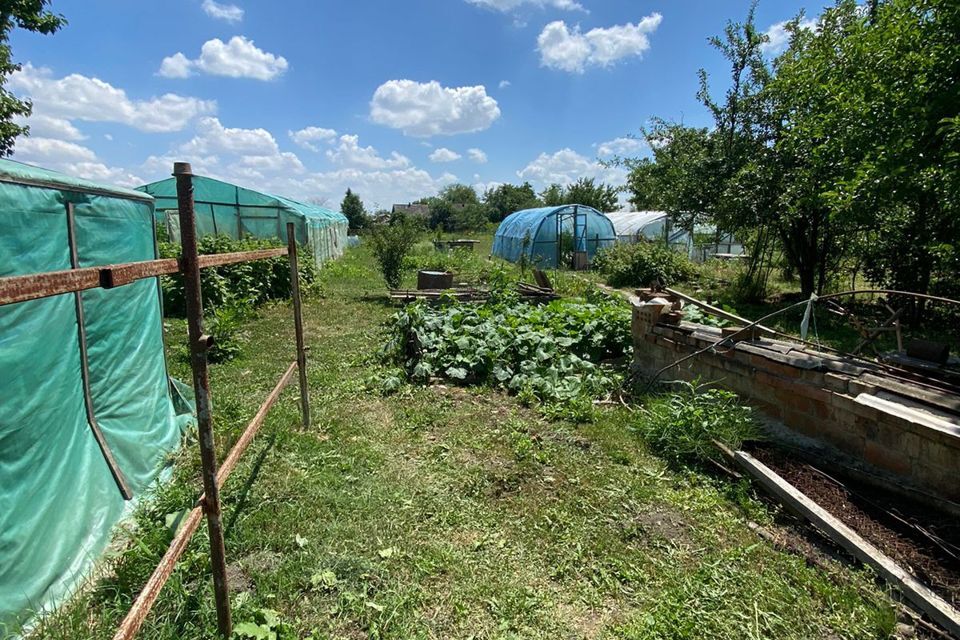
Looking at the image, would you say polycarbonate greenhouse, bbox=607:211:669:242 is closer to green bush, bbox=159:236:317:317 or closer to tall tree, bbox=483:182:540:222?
green bush, bbox=159:236:317:317

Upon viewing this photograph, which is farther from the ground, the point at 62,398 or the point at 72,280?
the point at 72,280

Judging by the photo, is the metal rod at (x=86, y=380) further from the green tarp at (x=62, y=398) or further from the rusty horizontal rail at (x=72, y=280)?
the rusty horizontal rail at (x=72, y=280)

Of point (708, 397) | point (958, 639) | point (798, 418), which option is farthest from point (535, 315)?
point (958, 639)

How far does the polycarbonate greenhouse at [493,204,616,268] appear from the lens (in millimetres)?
18547

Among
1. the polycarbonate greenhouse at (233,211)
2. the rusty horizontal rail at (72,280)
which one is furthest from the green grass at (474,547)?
the polycarbonate greenhouse at (233,211)

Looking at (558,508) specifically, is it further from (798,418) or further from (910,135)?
(910,135)

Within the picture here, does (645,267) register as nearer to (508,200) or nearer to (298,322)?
(298,322)

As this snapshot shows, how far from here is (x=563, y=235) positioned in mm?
18828

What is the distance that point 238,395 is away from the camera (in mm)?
4953

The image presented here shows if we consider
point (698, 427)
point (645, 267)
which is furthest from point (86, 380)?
point (645, 267)

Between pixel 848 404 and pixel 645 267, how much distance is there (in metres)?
11.5

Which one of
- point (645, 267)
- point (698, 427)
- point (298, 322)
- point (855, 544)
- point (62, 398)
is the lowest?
point (855, 544)

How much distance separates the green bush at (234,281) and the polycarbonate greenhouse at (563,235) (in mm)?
9355

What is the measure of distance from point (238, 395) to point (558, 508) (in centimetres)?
355
